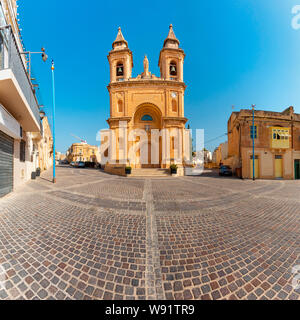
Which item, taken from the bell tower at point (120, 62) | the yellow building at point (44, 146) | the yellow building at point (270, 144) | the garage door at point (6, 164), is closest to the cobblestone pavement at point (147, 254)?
the garage door at point (6, 164)

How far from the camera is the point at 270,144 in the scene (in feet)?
50.2

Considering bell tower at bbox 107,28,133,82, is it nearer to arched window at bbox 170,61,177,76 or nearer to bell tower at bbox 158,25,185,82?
bell tower at bbox 158,25,185,82

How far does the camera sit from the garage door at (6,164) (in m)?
5.99

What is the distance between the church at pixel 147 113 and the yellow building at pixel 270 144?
6.96 meters

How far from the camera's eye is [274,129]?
15375mm

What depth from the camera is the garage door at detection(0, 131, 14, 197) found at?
599 centimetres

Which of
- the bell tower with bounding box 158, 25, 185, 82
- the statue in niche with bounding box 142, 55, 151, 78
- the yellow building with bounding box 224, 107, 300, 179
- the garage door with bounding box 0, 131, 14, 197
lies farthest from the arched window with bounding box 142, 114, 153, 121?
the garage door with bounding box 0, 131, 14, 197

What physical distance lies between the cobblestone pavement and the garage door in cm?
252

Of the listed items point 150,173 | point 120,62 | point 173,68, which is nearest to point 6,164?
point 150,173

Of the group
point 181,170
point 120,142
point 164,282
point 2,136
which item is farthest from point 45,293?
point 120,142

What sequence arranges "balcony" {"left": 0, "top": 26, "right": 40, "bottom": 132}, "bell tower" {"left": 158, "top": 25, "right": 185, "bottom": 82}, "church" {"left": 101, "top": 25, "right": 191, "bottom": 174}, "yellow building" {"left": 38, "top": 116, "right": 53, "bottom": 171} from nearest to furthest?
"balcony" {"left": 0, "top": 26, "right": 40, "bottom": 132} → "church" {"left": 101, "top": 25, "right": 191, "bottom": 174} → "yellow building" {"left": 38, "top": 116, "right": 53, "bottom": 171} → "bell tower" {"left": 158, "top": 25, "right": 185, "bottom": 82}

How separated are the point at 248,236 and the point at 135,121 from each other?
19847 mm

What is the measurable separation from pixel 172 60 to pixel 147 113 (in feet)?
30.1

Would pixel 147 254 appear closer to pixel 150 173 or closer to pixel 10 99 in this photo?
pixel 10 99
